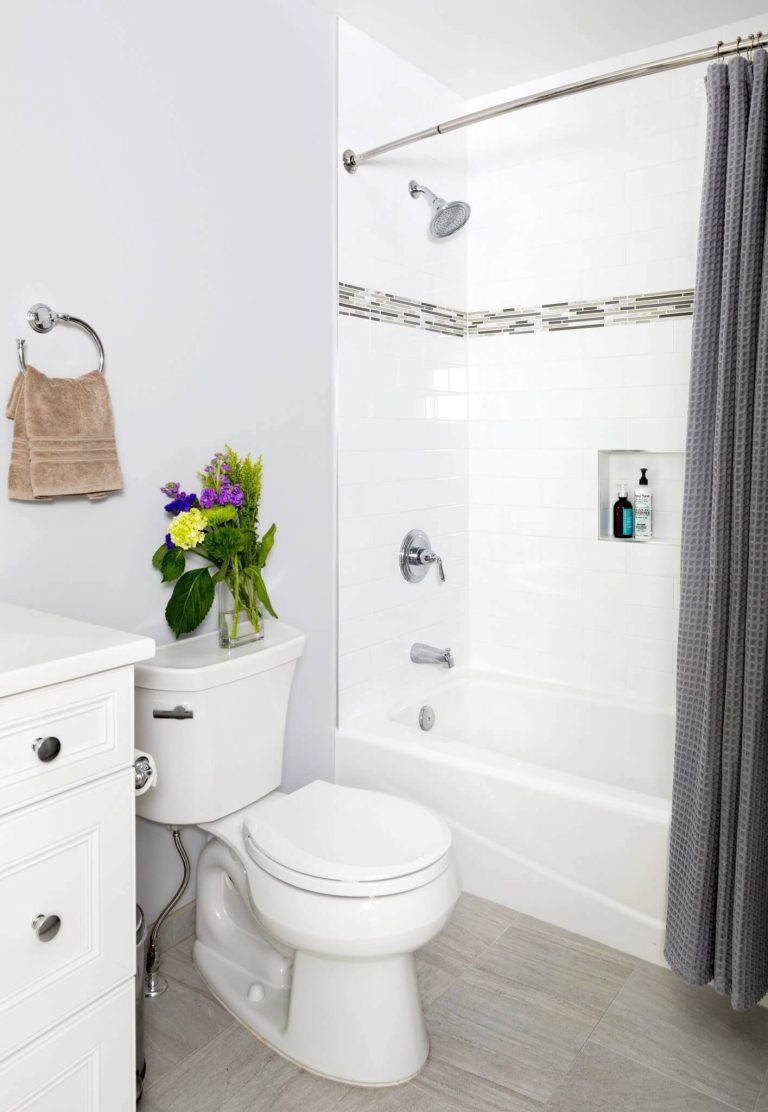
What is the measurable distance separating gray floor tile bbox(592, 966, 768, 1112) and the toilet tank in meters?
0.98

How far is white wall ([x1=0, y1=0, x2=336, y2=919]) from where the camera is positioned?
69.6 inches

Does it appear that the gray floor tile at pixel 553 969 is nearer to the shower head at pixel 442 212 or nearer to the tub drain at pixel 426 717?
the tub drain at pixel 426 717

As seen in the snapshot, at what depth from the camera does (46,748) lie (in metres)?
1.18

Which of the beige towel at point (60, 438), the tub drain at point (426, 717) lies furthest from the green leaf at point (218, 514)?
the tub drain at point (426, 717)

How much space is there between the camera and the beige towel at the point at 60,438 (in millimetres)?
1714

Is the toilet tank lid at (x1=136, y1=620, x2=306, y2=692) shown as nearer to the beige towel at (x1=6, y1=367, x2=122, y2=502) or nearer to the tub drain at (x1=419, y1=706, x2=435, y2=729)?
the beige towel at (x1=6, y1=367, x2=122, y2=502)

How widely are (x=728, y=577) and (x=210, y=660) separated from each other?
1.17m

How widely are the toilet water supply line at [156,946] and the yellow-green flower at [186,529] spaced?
0.67 m

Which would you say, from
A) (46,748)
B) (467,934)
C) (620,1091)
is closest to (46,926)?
(46,748)

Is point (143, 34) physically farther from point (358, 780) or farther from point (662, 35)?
point (358, 780)

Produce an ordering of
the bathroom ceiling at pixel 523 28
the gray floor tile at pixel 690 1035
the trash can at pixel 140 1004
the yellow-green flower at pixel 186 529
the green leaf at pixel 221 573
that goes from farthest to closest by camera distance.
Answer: the bathroom ceiling at pixel 523 28 → the green leaf at pixel 221 573 → the yellow-green flower at pixel 186 529 → the gray floor tile at pixel 690 1035 → the trash can at pixel 140 1004

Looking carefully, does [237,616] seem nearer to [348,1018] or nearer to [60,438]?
[60,438]

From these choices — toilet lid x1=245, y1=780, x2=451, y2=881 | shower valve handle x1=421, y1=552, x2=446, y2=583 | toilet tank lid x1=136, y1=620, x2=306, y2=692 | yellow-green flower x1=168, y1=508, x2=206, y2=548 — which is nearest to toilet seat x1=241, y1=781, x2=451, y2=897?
toilet lid x1=245, y1=780, x2=451, y2=881

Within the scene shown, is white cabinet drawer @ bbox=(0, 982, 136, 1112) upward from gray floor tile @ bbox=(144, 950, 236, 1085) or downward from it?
upward
